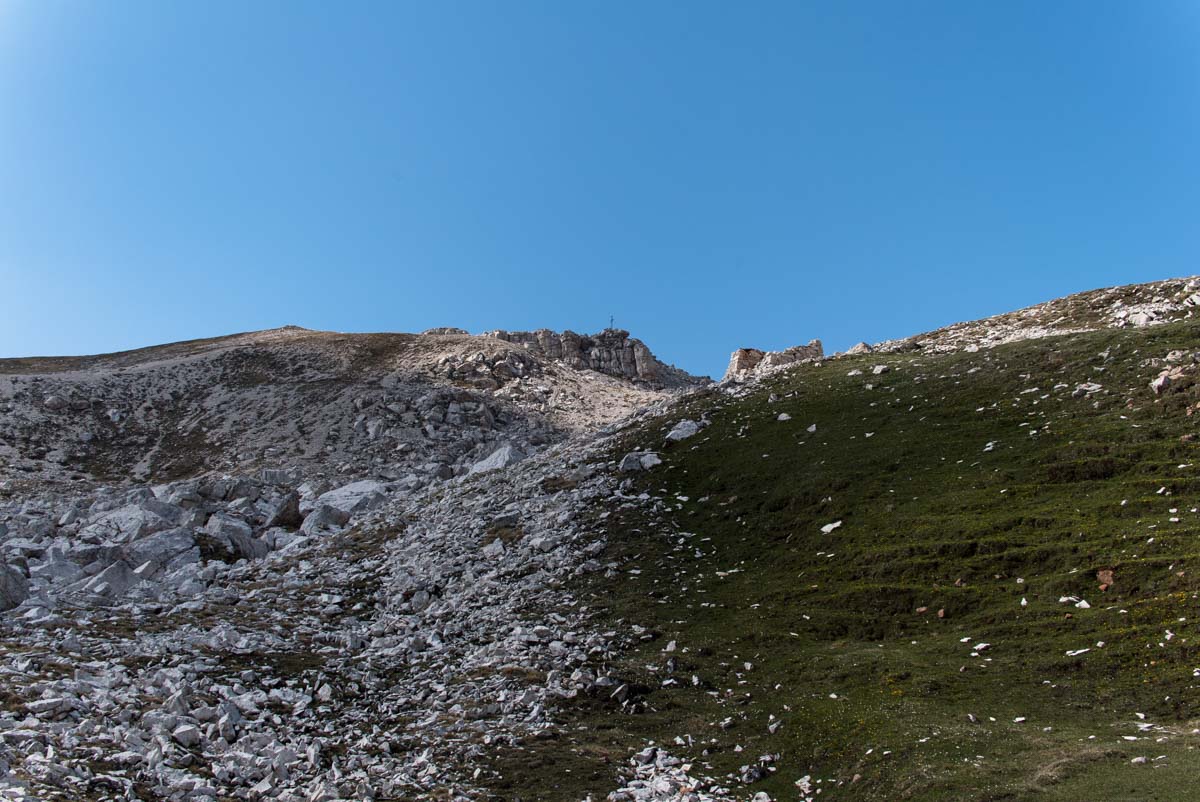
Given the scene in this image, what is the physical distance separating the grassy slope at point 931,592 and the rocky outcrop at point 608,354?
67845 mm

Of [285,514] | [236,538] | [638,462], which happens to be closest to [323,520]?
[285,514]

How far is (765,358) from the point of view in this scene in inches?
2800

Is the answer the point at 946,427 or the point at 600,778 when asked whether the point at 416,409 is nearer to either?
the point at 946,427

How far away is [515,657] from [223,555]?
A: 22.5 metres

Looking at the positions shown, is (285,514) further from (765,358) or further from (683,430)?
(765,358)

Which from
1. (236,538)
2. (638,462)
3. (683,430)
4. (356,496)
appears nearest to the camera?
(236,538)

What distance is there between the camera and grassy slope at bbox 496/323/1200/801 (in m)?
18.8

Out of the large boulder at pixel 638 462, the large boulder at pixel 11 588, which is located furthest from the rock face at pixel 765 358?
the large boulder at pixel 11 588

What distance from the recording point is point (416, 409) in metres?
71.4

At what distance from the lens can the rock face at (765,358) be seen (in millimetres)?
66537

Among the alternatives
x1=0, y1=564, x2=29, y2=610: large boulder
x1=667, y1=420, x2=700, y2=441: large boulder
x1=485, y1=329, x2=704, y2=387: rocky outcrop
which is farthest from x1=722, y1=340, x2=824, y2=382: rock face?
x1=0, y1=564, x2=29, y2=610: large boulder

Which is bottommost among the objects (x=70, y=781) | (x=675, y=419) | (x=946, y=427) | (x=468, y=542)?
(x=70, y=781)

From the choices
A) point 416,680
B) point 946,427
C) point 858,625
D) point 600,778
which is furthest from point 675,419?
point 600,778

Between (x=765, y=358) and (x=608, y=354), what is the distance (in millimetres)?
46175
